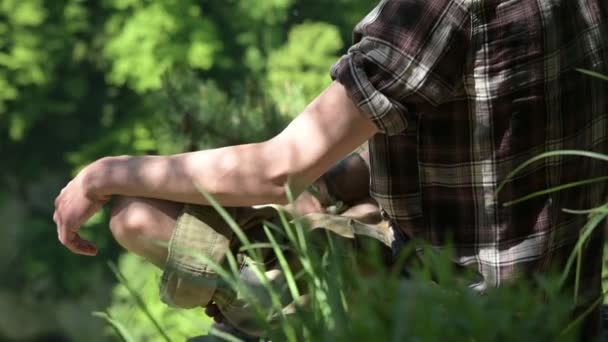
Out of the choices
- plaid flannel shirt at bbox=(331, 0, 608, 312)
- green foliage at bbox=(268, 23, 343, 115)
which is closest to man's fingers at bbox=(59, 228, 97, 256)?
plaid flannel shirt at bbox=(331, 0, 608, 312)

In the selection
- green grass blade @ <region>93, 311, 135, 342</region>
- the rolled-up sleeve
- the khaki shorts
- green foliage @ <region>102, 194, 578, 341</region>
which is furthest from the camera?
the khaki shorts

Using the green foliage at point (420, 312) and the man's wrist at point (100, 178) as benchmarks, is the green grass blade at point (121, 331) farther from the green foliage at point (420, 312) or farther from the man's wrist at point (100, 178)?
the man's wrist at point (100, 178)

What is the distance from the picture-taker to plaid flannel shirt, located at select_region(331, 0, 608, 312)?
154 cm

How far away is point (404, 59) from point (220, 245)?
19.8 inches

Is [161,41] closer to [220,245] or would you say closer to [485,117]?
[220,245]

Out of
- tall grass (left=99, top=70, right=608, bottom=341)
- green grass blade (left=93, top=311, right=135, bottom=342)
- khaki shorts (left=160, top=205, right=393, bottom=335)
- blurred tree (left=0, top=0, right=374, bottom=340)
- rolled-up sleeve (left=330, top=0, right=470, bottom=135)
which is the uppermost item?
rolled-up sleeve (left=330, top=0, right=470, bottom=135)

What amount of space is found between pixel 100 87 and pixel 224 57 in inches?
59.4

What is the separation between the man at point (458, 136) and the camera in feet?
5.08

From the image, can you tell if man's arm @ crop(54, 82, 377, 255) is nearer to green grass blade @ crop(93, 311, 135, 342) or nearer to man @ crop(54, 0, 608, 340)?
man @ crop(54, 0, 608, 340)

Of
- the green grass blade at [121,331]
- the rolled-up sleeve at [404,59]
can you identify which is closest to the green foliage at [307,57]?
the rolled-up sleeve at [404,59]

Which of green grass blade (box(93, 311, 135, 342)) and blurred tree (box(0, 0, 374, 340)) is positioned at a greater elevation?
green grass blade (box(93, 311, 135, 342))

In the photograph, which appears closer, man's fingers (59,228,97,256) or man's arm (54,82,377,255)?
man's arm (54,82,377,255)

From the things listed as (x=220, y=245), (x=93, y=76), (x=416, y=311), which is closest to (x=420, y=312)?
A: (x=416, y=311)

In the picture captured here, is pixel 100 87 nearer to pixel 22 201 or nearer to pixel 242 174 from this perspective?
pixel 22 201
